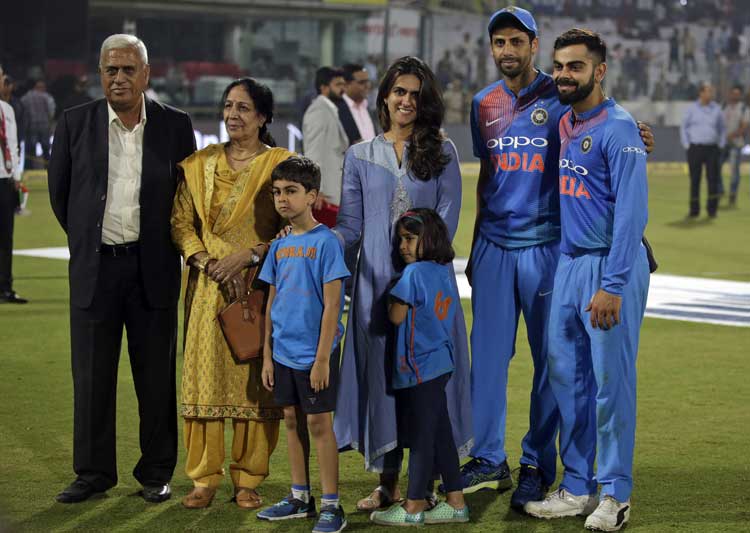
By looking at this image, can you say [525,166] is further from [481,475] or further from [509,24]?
[481,475]

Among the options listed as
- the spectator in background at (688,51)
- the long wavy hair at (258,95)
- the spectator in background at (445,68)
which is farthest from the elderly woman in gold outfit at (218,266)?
the spectator in background at (688,51)

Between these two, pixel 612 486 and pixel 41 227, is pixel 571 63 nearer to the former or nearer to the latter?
pixel 612 486

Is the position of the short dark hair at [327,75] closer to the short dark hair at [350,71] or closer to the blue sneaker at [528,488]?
the short dark hair at [350,71]

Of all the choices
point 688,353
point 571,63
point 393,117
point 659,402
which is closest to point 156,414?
point 393,117

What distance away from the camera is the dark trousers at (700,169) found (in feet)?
62.8

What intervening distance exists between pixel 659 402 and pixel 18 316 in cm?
511

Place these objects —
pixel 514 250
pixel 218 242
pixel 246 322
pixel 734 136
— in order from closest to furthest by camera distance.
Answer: pixel 246 322, pixel 218 242, pixel 514 250, pixel 734 136

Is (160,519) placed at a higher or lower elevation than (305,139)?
lower

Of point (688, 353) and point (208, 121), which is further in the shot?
point (208, 121)

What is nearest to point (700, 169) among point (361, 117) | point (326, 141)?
point (361, 117)

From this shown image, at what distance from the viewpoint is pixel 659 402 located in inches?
289

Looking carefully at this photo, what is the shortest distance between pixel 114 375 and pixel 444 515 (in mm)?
1517

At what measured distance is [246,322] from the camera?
16.9 feet

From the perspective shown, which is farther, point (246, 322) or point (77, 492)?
point (77, 492)
